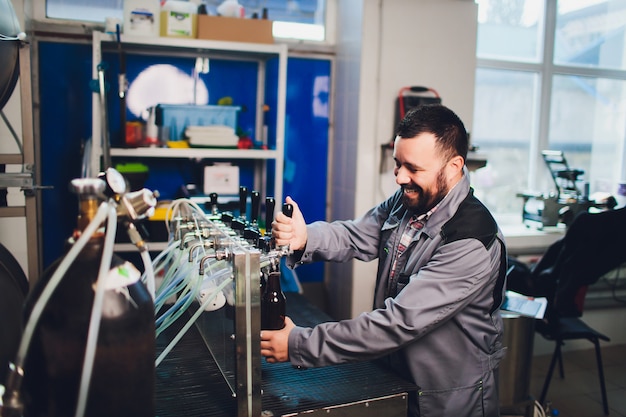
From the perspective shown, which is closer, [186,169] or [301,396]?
[301,396]

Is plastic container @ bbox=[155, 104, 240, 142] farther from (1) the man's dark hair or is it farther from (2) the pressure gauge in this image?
(2) the pressure gauge

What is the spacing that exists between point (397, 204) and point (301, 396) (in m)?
0.76

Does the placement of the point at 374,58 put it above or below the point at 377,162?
above

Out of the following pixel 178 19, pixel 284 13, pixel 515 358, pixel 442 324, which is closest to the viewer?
pixel 442 324

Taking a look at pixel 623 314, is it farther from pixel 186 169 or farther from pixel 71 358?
pixel 71 358

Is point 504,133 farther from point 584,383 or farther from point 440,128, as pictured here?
point 440,128

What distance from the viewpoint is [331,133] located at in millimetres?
3543

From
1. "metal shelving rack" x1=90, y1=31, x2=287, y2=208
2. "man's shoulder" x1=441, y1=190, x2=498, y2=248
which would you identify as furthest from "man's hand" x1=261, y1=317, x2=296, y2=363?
"metal shelving rack" x1=90, y1=31, x2=287, y2=208

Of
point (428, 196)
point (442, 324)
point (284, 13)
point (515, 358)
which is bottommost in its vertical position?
point (515, 358)

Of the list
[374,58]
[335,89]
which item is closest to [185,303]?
[374,58]

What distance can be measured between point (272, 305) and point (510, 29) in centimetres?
310

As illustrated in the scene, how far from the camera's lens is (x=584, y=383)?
10.7 feet

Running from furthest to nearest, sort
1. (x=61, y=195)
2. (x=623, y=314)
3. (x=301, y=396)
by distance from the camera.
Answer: (x=623, y=314)
(x=61, y=195)
(x=301, y=396)

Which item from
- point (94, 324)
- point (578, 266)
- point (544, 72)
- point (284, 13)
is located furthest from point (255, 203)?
point (544, 72)
